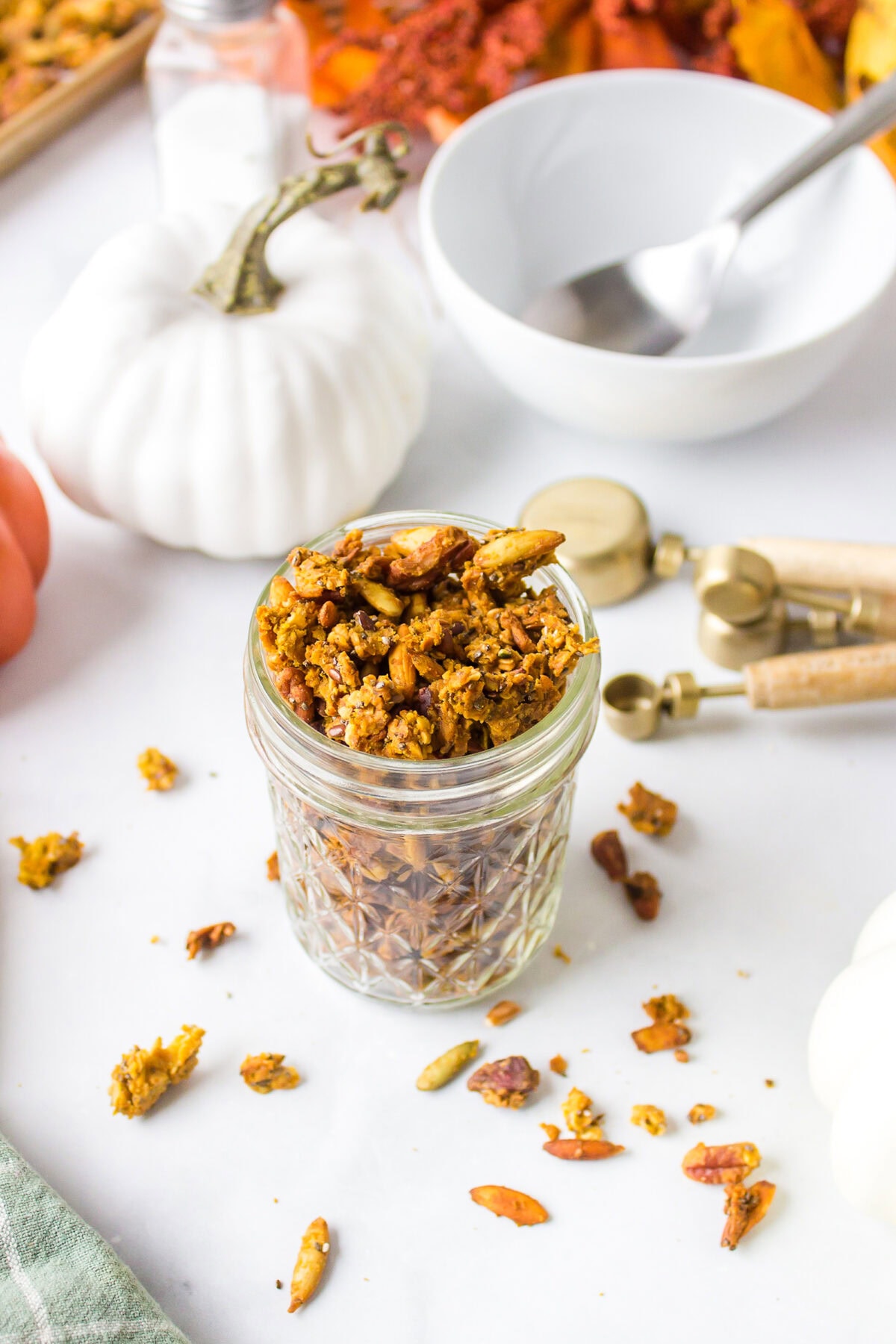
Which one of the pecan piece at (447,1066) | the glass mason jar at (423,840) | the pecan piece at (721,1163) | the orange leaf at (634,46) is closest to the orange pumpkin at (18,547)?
the glass mason jar at (423,840)

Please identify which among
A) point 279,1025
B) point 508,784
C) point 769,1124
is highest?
point 508,784

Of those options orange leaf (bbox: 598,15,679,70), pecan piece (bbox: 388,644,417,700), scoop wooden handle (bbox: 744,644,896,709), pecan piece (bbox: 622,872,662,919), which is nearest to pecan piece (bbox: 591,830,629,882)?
pecan piece (bbox: 622,872,662,919)

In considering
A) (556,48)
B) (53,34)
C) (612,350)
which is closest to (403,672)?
(612,350)

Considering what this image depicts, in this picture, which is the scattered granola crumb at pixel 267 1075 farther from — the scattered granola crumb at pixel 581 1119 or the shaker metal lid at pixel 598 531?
the shaker metal lid at pixel 598 531

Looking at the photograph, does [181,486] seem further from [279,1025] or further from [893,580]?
[893,580]

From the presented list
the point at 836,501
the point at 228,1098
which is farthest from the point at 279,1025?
the point at 836,501

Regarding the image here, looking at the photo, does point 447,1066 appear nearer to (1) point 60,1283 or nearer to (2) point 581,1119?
(2) point 581,1119

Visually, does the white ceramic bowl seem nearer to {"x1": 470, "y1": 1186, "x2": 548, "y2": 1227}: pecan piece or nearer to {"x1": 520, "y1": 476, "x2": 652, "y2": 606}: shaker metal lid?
{"x1": 520, "y1": 476, "x2": 652, "y2": 606}: shaker metal lid
